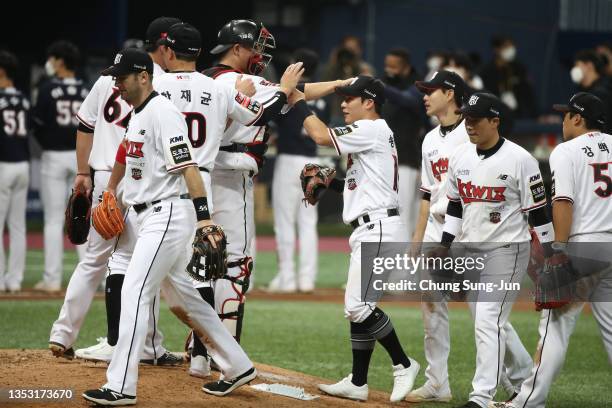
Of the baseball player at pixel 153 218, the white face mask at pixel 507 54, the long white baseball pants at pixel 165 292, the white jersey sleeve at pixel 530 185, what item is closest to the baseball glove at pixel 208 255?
the baseball player at pixel 153 218

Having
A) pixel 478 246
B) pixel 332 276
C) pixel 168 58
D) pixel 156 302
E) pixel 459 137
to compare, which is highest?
pixel 168 58

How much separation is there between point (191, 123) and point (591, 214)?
8.41 feet

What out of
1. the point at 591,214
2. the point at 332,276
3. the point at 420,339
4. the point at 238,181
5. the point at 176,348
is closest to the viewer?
the point at 591,214

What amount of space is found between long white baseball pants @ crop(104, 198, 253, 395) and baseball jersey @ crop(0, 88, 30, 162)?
5510 mm

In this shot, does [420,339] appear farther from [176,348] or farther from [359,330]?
[359,330]

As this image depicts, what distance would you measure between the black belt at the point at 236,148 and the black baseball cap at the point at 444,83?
4.30 ft

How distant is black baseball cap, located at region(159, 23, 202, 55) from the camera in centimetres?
682

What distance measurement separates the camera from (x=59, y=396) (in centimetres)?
618

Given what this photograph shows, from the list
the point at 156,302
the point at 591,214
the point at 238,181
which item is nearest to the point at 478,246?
the point at 591,214

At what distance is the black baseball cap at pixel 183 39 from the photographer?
682cm

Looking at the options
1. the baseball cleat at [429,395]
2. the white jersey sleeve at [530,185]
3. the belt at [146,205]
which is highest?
the white jersey sleeve at [530,185]

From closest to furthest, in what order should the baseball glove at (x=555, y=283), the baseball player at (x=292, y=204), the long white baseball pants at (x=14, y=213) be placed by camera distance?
the baseball glove at (x=555, y=283)
the long white baseball pants at (x=14, y=213)
the baseball player at (x=292, y=204)

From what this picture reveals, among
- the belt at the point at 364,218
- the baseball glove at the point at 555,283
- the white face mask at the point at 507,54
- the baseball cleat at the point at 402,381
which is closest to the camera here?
the baseball glove at the point at 555,283

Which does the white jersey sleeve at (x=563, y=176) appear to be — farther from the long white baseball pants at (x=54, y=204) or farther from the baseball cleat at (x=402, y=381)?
the long white baseball pants at (x=54, y=204)
